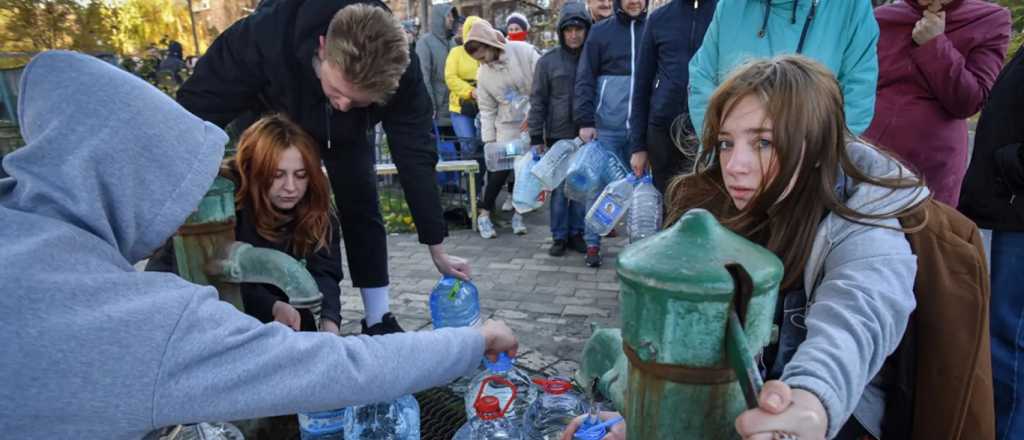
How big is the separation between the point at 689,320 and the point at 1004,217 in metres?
2.08

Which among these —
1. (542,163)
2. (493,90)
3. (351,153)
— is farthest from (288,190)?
(493,90)

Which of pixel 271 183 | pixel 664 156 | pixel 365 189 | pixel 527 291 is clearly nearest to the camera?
pixel 271 183

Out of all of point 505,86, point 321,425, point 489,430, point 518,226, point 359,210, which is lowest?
point 518,226

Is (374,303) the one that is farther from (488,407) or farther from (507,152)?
(507,152)

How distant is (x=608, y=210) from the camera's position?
13.4ft

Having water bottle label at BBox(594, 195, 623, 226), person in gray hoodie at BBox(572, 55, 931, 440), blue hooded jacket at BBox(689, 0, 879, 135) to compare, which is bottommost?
water bottle label at BBox(594, 195, 623, 226)

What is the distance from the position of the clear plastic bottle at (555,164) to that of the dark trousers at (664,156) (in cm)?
121

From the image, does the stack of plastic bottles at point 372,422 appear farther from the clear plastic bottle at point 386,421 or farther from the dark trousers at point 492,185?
the dark trousers at point 492,185

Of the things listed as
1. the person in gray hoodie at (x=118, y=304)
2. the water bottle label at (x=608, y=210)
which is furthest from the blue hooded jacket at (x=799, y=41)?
the person in gray hoodie at (x=118, y=304)

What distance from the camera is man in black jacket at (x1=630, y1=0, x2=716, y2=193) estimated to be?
3.44 metres

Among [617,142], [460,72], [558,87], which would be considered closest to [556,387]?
[617,142]

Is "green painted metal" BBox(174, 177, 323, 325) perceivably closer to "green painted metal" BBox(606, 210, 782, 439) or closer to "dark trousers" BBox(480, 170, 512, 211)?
"green painted metal" BBox(606, 210, 782, 439)

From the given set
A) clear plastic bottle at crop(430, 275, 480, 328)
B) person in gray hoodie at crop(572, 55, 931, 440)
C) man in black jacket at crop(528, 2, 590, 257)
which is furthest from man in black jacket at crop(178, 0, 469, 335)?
man in black jacket at crop(528, 2, 590, 257)

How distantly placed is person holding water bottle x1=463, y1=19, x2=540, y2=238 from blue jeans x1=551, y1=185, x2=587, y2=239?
838mm
